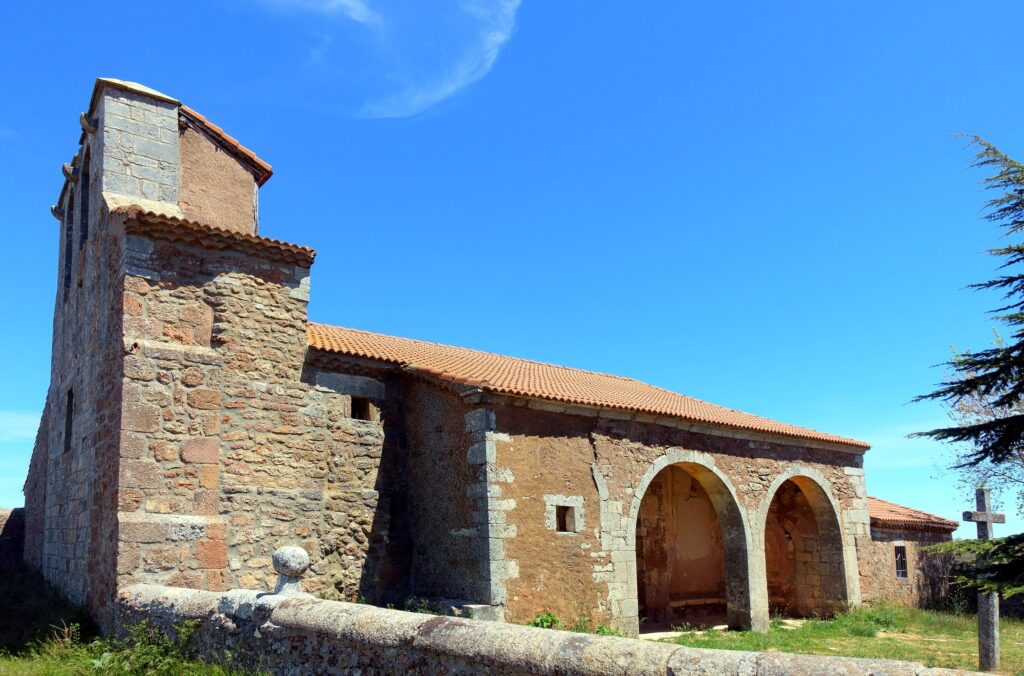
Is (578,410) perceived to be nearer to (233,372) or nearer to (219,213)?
(233,372)

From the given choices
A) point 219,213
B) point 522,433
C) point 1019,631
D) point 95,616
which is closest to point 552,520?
point 522,433

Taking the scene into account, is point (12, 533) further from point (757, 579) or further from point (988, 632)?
point (988, 632)

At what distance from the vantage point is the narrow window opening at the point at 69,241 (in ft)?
42.6

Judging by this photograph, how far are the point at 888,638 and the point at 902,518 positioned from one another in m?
5.70

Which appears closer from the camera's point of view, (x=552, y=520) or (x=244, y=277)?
(x=244, y=277)

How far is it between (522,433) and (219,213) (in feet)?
18.9

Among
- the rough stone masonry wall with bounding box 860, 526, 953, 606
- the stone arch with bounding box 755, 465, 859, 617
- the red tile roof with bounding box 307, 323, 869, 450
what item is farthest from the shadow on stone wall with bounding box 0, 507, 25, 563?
the rough stone masonry wall with bounding box 860, 526, 953, 606

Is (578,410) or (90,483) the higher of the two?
(578,410)

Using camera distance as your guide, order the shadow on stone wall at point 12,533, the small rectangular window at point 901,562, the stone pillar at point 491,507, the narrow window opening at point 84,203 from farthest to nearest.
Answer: the small rectangular window at point 901,562
the shadow on stone wall at point 12,533
the narrow window opening at point 84,203
the stone pillar at point 491,507

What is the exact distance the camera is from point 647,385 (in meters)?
18.0

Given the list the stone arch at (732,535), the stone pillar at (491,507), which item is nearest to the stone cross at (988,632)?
the stone arch at (732,535)

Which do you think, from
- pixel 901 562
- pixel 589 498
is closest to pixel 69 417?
pixel 589 498

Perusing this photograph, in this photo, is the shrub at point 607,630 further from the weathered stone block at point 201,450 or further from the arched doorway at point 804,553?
the arched doorway at point 804,553

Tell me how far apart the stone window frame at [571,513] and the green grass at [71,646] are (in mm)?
5188
